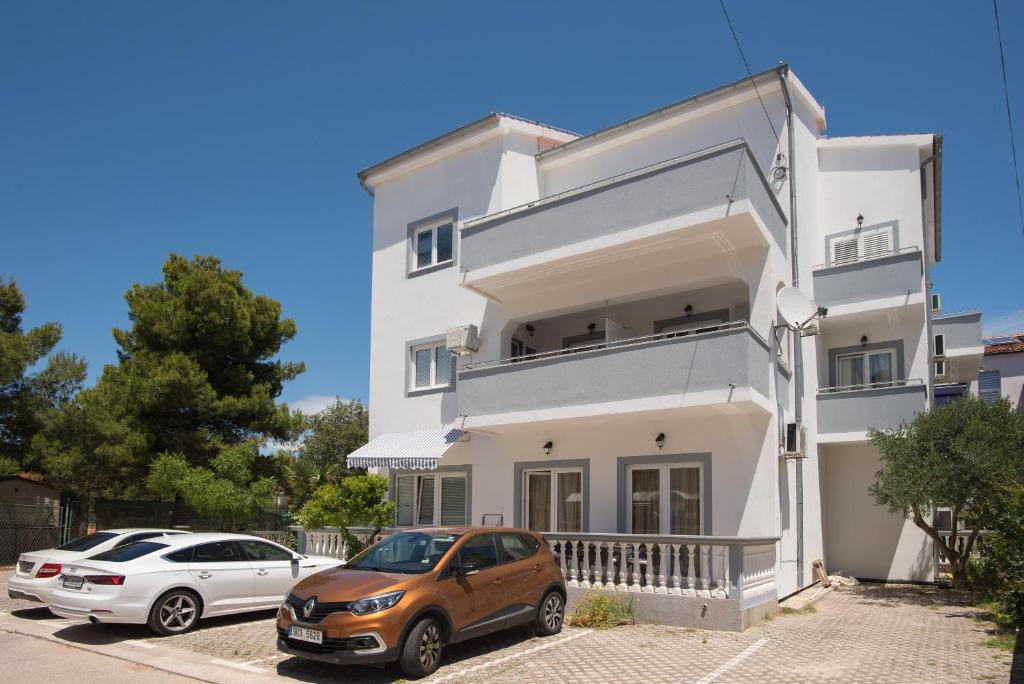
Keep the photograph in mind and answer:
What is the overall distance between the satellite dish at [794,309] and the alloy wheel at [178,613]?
460 inches

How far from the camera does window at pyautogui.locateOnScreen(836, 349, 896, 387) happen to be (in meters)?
19.3

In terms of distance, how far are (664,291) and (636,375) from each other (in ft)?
8.97

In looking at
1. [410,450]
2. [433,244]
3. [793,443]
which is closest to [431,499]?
[410,450]

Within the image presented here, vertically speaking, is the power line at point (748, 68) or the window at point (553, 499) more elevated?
the power line at point (748, 68)

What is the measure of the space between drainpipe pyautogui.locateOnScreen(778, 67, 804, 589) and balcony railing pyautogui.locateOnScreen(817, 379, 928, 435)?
1438mm

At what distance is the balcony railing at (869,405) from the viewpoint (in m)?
17.6

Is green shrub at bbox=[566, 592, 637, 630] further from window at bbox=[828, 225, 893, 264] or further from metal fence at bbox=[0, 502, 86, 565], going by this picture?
metal fence at bbox=[0, 502, 86, 565]

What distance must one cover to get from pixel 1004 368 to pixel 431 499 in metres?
33.4

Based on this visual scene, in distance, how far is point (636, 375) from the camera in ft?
49.0

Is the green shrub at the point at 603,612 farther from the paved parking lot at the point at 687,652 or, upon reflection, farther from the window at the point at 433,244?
the window at the point at 433,244

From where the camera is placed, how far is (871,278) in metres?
18.5

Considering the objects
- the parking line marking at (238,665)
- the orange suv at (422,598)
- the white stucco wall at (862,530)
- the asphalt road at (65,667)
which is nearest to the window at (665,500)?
the orange suv at (422,598)

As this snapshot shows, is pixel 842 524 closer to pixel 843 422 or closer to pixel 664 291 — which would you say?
pixel 843 422

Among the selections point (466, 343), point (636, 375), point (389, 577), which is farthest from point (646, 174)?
point (389, 577)
